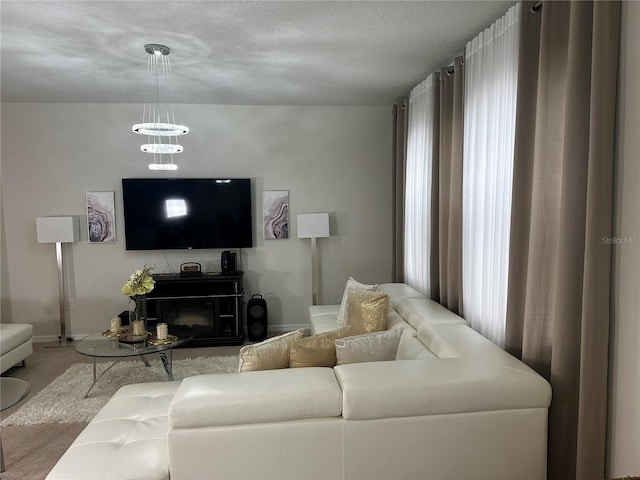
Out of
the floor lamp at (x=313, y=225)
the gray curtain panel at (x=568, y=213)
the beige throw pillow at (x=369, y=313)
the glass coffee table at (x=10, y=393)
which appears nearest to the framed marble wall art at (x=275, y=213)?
the floor lamp at (x=313, y=225)

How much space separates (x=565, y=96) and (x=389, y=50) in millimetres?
1740

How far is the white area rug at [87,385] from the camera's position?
11.0 ft

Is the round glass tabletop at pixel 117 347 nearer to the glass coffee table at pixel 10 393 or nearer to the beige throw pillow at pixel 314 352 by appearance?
the glass coffee table at pixel 10 393

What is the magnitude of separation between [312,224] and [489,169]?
262 cm

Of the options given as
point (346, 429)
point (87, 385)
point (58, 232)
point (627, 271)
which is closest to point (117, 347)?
point (87, 385)

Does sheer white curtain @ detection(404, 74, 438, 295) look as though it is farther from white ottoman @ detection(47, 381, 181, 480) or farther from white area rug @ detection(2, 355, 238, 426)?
white ottoman @ detection(47, 381, 181, 480)

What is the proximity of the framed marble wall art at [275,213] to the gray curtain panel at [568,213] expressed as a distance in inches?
133

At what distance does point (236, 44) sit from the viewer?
3305 mm

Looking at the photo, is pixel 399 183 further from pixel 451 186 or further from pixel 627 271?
pixel 627 271

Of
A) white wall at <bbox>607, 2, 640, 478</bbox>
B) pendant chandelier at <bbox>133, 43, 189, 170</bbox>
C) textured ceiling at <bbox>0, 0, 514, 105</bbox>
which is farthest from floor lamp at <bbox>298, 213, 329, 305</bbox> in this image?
white wall at <bbox>607, 2, 640, 478</bbox>

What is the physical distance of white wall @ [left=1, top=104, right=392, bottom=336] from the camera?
5207 millimetres

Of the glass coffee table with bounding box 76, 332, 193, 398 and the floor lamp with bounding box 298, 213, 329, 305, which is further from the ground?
the floor lamp with bounding box 298, 213, 329, 305

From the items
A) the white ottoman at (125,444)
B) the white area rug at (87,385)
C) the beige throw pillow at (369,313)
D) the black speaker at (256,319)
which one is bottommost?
the white area rug at (87,385)

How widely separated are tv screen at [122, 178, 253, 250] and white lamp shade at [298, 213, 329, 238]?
83 cm
